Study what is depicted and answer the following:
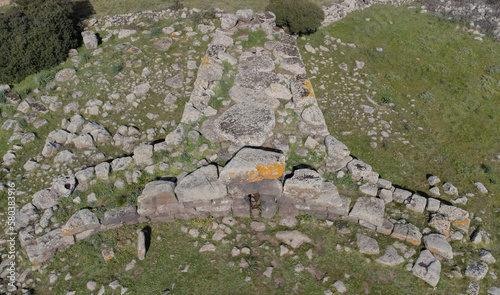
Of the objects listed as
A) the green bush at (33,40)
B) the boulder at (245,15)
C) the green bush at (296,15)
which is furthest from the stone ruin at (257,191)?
the green bush at (33,40)

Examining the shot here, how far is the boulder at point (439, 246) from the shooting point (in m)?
8.04

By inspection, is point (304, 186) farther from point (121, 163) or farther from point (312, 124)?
point (121, 163)

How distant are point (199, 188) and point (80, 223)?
2.94 metres

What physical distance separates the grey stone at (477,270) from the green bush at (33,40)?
1454 cm

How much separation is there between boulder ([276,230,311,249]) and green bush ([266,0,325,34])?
8.77 metres

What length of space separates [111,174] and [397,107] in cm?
972

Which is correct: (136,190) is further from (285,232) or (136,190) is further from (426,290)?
(426,290)

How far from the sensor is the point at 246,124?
30.6ft

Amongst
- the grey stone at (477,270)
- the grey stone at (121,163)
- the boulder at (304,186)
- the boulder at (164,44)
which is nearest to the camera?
A: the grey stone at (477,270)

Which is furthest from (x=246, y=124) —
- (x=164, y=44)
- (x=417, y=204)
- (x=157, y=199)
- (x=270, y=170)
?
(x=164, y=44)

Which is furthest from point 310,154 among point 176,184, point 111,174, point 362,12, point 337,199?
point 362,12

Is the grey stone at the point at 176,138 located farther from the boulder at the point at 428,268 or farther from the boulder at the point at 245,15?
the boulder at the point at 428,268

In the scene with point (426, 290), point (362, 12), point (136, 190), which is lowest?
point (426, 290)

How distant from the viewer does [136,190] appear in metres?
8.78
